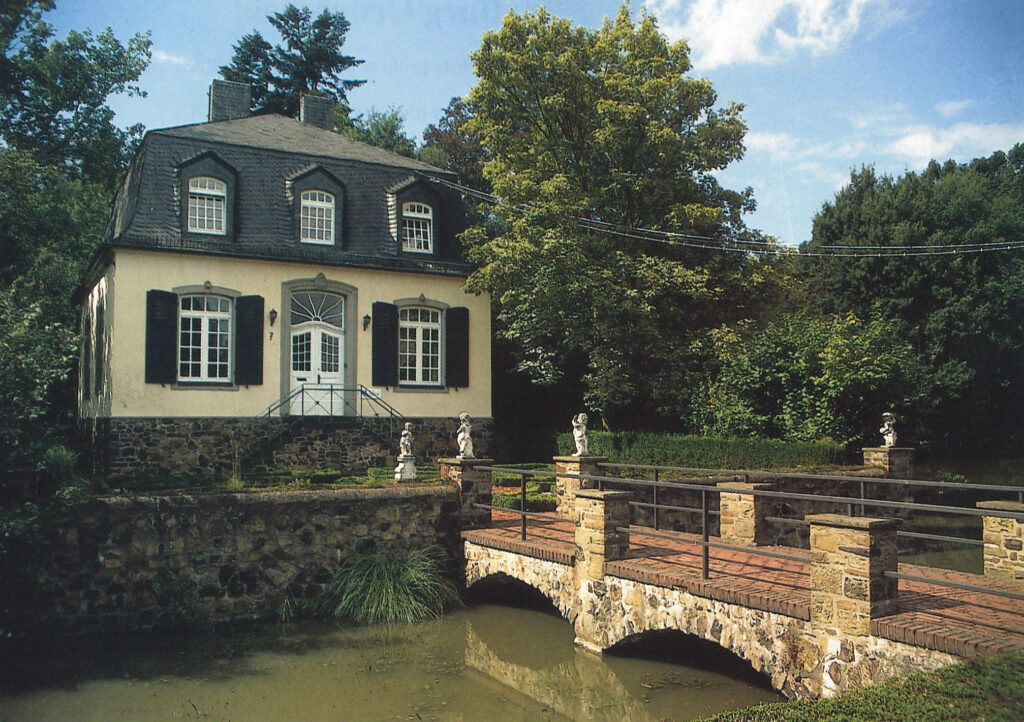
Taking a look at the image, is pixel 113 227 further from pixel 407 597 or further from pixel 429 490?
pixel 407 597

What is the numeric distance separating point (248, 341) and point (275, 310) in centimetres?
93

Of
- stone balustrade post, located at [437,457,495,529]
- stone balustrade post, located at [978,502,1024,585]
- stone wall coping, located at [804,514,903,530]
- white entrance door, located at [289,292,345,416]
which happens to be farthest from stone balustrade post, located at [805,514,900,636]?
white entrance door, located at [289,292,345,416]

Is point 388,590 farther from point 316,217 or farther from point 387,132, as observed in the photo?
point 387,132

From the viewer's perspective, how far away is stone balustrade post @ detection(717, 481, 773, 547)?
10.7 meters

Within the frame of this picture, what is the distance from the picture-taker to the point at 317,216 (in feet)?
63.7

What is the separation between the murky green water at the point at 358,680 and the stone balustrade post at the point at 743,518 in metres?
1.74

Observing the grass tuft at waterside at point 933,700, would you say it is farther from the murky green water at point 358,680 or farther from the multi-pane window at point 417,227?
the multi-pane window at point 417,227

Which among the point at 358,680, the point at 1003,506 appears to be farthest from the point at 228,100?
the point at 1003,506

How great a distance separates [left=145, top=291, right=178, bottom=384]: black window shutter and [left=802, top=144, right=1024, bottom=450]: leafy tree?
19.5 metres

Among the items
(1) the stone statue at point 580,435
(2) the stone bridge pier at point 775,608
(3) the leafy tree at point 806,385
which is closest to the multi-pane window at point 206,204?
(1) the stone statue at point 580,435

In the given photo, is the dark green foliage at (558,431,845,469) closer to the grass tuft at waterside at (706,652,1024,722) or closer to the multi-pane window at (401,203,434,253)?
the multi-pane window at (401,203,434,253)

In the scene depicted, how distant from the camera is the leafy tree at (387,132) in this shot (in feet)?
97.8

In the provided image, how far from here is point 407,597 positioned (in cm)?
1152

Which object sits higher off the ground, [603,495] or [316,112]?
[316,112]
